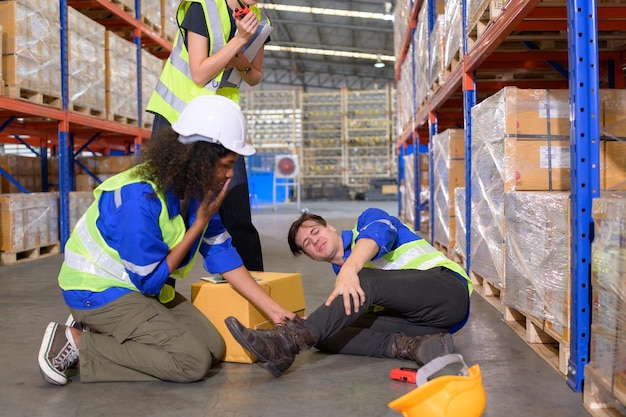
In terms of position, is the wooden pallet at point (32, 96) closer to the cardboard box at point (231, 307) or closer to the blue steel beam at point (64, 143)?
the blue steel beam at point (64, 143)

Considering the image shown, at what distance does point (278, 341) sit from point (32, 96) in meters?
5.73

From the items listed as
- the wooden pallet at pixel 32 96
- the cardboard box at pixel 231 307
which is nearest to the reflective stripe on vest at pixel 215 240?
the cardboard box at pixel 231 307

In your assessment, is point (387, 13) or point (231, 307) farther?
point (387, 13)

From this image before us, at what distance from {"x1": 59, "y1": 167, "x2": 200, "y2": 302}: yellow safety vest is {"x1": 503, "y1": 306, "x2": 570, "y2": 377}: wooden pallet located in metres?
1.75

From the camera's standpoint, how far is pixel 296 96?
26.4 meters

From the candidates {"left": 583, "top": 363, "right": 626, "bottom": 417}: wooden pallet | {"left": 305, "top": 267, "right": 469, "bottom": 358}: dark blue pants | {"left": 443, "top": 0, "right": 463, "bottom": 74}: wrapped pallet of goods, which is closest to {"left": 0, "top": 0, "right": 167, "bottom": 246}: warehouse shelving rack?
{"left": 443, "top": 0, "right": 463, "bottom": 74}: wrapped pallet of goods

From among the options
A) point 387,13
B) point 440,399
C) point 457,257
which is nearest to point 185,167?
point 440,399

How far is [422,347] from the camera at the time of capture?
2.91 meters

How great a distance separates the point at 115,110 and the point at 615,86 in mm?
6728

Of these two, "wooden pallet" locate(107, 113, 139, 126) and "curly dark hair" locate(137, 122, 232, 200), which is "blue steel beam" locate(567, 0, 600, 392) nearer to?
"curly dark hair" locate(137, 122, 232, 200)

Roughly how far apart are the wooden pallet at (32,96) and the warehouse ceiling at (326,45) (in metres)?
15.6

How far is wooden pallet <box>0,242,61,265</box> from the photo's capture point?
716 centimetres

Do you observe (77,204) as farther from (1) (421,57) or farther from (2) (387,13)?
(2) (387,13)

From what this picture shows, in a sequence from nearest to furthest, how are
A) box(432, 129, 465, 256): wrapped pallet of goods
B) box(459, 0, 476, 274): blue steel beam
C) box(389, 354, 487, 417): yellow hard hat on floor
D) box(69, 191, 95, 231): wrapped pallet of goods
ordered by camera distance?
box(389, 354, 487, 417): yellow hard hat on floor → box(459, 0, 476, 274): blue steel beam → box(432, 129, 465, 256): wrapped pallet of goods → box(69, 191, 95, 231): wrapped pallet of goods
